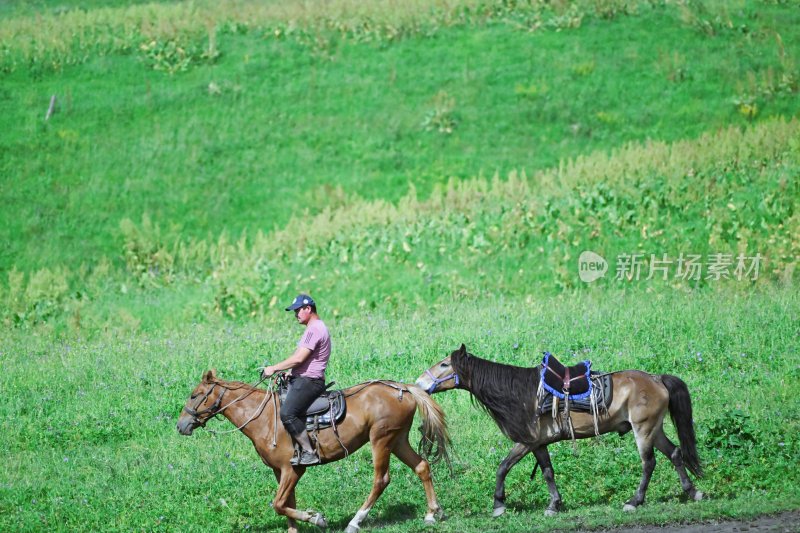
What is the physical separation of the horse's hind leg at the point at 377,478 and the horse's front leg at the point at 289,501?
0.40 metres

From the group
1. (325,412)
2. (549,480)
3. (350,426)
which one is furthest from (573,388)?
(325,412)

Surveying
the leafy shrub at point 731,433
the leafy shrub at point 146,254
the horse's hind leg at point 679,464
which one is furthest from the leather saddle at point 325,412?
the leafy shrub at point 146,254

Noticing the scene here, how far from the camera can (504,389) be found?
499 inches

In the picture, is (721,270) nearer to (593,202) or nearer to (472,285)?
(593,202)

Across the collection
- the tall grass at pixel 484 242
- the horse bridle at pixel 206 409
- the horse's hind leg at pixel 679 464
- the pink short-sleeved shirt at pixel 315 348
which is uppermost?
the pink short-sleeved shirt at pixel 315 348

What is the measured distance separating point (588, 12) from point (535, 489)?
26254 mm

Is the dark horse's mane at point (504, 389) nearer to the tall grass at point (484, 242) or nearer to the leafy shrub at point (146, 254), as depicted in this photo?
the tall grass at point (484, 242)

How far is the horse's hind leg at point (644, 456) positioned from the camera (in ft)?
40.4

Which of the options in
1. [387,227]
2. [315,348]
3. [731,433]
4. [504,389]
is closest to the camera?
[315,348]

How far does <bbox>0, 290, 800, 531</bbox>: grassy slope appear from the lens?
13148mm

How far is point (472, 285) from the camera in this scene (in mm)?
23531

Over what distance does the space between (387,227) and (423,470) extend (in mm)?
14600

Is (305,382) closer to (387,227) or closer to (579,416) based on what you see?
(579,416)

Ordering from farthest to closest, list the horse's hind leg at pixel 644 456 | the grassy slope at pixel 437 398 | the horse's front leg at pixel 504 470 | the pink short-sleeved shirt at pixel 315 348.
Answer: the grassy slope at pixel 437 398
the horse's front leg at pixel 504 470
the horse's hind leg at pixel 644 456
the pink short-sleeved shirt at pixel 315 348
